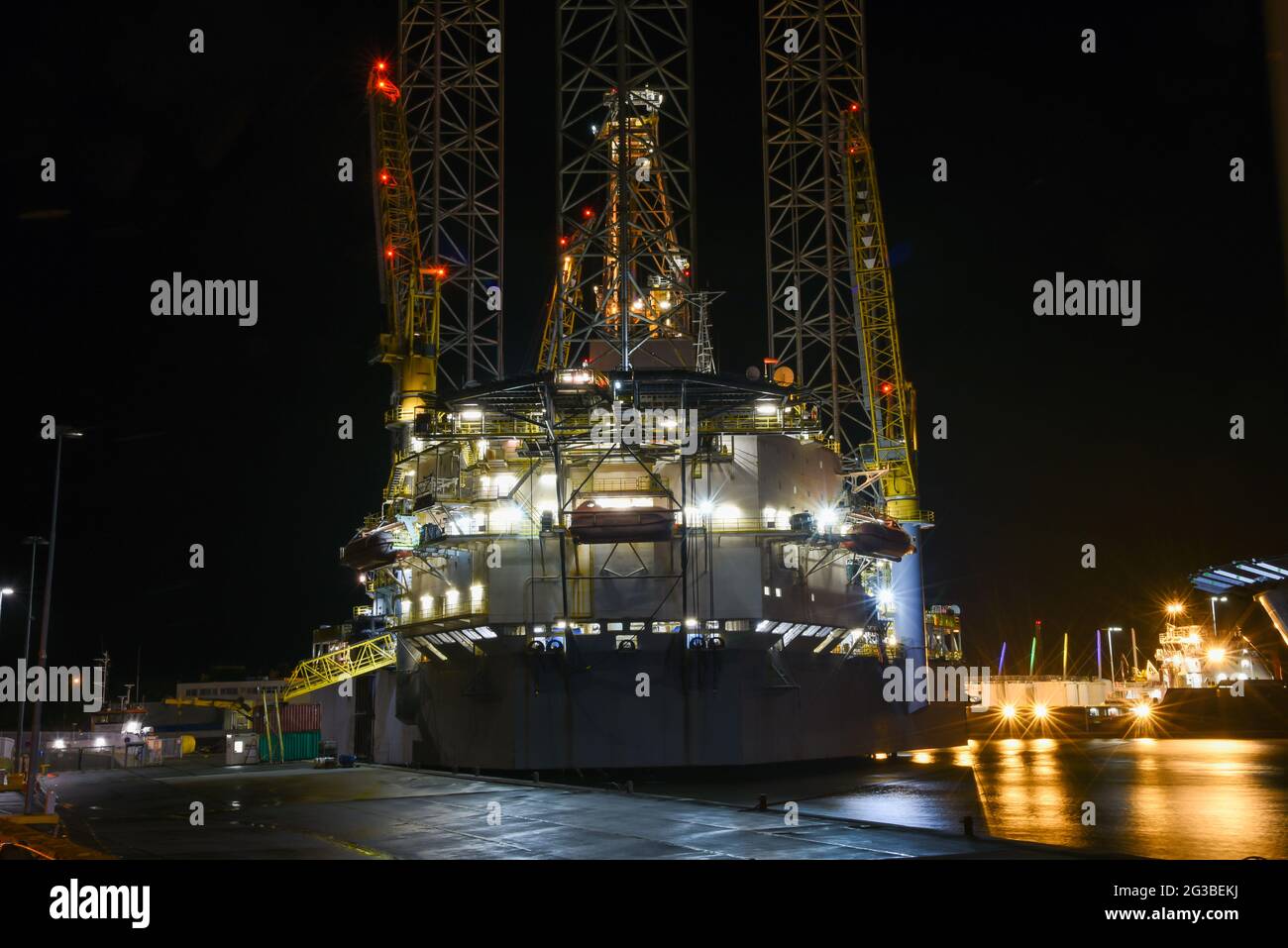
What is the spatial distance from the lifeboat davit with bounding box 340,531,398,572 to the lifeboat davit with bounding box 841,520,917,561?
805 inches

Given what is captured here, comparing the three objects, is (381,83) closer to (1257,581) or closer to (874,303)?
(874,303)

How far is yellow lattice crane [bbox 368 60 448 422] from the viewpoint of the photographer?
182ft

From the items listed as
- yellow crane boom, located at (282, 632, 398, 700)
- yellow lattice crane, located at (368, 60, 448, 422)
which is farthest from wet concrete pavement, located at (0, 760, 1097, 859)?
yellow lattice crane, located at (368, 60, 448, 422)

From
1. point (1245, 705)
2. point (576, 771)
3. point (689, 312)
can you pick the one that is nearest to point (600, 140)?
point (689, 312)

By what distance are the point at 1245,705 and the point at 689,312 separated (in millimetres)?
57713

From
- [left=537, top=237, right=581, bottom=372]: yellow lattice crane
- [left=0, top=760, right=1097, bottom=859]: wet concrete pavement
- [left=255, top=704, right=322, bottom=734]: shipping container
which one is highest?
[left=537, top=237, right=581, bottom=372]: yellow lattice crane

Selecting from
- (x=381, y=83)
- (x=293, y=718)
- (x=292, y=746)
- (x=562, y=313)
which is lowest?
(x=292, y=746)

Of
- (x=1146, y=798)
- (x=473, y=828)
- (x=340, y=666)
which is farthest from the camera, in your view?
(x=340, y=666)

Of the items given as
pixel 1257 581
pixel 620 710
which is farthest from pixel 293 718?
pixel 1257 581

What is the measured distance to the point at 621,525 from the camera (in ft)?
131

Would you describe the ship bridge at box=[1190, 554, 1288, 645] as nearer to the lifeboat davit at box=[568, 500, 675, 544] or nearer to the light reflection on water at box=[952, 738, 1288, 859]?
the light reflection on water at box=[952, 738, 1288, 859]

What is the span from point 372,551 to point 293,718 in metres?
24.9

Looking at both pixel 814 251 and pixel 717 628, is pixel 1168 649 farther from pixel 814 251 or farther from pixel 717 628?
pixel 717 628
